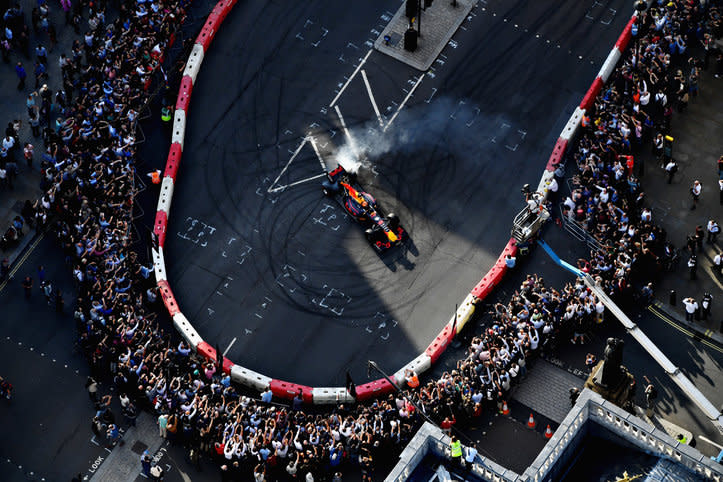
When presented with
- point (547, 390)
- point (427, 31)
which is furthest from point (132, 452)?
point (427, 31)

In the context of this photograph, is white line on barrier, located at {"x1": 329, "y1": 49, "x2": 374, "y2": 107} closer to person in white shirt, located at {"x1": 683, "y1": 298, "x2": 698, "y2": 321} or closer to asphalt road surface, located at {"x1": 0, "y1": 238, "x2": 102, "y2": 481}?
asphalt road surface, located at {"x1": 0, "y1": 238, "x2": 102, "y2": 481}

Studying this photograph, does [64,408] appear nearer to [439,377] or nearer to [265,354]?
[265,354]

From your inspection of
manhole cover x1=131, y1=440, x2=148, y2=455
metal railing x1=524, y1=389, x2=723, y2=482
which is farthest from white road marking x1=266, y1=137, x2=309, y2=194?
metal railing x1=524, y1=389, x2=723, y2=482

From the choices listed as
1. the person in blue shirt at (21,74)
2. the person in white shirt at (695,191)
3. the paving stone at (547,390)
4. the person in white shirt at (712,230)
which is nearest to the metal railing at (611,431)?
the paving stone at (547,390)

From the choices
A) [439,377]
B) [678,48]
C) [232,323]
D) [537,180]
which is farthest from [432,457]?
[678,48]

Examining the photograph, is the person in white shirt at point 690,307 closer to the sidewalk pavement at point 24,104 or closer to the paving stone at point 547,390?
the paving stone at point 547,390
